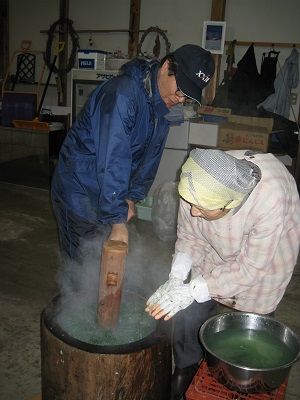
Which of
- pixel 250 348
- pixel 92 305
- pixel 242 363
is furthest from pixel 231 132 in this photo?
pixel 242 363

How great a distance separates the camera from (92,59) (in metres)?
6.21

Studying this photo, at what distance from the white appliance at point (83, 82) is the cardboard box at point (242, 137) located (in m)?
2.06

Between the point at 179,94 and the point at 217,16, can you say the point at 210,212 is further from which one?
the point at 217,16

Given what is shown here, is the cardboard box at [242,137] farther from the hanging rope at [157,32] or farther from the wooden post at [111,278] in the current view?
the wooden post at [111,278]

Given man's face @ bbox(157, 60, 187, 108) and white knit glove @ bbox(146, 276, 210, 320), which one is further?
man's face @ bbox(157, 60, 187, 108)

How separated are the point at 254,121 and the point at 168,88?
373 centimetres

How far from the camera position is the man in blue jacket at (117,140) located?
2.04 metres

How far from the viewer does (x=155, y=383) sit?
5.97ft

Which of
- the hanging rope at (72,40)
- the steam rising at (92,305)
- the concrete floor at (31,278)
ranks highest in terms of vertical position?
the hanging rope at (72,40)

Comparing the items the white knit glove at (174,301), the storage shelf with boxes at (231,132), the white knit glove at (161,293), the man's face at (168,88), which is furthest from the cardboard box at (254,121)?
the white knit glove at (174,301)

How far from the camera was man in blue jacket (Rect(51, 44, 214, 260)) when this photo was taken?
204cm

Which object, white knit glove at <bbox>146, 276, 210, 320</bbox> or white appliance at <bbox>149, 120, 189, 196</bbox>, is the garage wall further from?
white knit glove at <bbox>146, 276, 210, 320</bbox>

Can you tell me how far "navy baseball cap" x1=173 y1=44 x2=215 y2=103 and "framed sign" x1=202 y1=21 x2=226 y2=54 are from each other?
4.92m

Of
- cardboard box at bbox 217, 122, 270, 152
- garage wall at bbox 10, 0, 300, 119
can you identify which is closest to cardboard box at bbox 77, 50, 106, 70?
garage wall at bbox 10, 0, 300, 119
